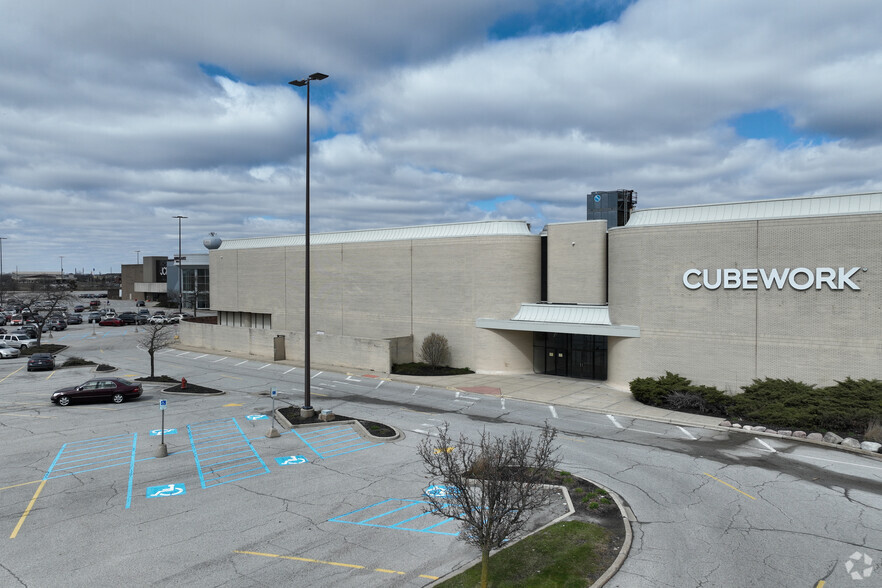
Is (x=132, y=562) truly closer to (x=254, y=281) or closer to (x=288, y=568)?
(x=288, y=568)

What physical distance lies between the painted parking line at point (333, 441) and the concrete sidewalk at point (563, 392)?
11.0 metres

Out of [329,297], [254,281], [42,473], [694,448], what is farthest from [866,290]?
[254,281]

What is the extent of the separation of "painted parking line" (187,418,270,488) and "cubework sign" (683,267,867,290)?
23.2 m

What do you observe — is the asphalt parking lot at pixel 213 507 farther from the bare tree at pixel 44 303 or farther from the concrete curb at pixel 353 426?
the bare tree at pixel 44 303

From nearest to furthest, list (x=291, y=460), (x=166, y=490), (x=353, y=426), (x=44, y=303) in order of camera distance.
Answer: (x=166, y=490)
(x=291, y=460)
(x=353, y=426)
(x=44, y=303)

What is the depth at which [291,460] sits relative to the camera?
1941cm

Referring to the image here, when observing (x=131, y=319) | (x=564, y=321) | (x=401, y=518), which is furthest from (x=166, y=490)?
(x=131, y=319)

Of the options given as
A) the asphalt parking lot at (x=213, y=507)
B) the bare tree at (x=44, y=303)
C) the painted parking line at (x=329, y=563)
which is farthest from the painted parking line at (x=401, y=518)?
the bare tree at (x=44, y=303)

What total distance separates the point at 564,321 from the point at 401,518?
75.9 ft

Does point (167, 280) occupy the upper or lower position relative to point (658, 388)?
upper

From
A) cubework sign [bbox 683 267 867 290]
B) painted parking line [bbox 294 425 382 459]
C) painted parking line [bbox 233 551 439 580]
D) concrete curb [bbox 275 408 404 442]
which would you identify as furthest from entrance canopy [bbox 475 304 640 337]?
painted parking line [bbox 233 551 439 580]

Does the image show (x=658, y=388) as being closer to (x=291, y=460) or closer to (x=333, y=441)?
(x=333, y=441)

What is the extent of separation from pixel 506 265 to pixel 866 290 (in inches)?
772

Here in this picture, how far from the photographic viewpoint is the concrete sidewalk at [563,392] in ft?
87.4
